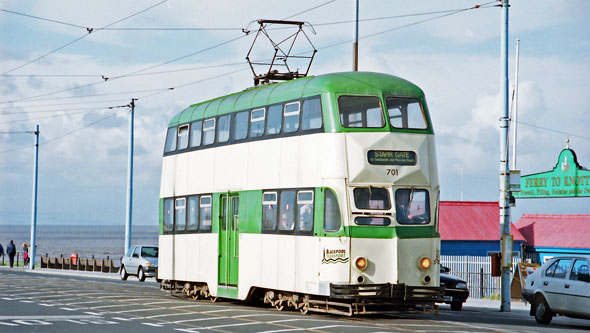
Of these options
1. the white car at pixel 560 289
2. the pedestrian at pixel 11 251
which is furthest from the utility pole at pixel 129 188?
the white car at pixel 560 289

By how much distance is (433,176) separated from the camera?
20078 mm

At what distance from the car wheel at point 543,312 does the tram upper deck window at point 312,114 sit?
6.29 metres

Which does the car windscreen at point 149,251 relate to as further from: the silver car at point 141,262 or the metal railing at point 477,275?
the metal railing at point 477,275

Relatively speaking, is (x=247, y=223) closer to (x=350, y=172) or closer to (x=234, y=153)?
(x=234, y=153)

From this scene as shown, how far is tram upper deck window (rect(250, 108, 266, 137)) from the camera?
2219 centimetres

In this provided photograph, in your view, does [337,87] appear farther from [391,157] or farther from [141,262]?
[141,262]

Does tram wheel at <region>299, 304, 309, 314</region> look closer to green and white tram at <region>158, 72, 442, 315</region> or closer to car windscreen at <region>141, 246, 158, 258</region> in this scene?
green and white tram at <region>158, 72, 442, 315</region>

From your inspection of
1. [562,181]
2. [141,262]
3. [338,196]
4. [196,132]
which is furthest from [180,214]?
[141,262]

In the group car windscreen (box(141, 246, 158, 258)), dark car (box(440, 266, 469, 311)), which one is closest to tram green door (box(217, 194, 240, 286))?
dark car (box(440, 266, 469, 311))

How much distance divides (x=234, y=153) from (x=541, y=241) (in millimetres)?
25334

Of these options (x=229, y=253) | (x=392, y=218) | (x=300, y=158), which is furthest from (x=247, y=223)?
(x=392, y=218)

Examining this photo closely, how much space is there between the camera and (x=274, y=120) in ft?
70.9

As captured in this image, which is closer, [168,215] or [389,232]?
[389,232]

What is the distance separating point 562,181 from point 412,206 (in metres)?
17.3
